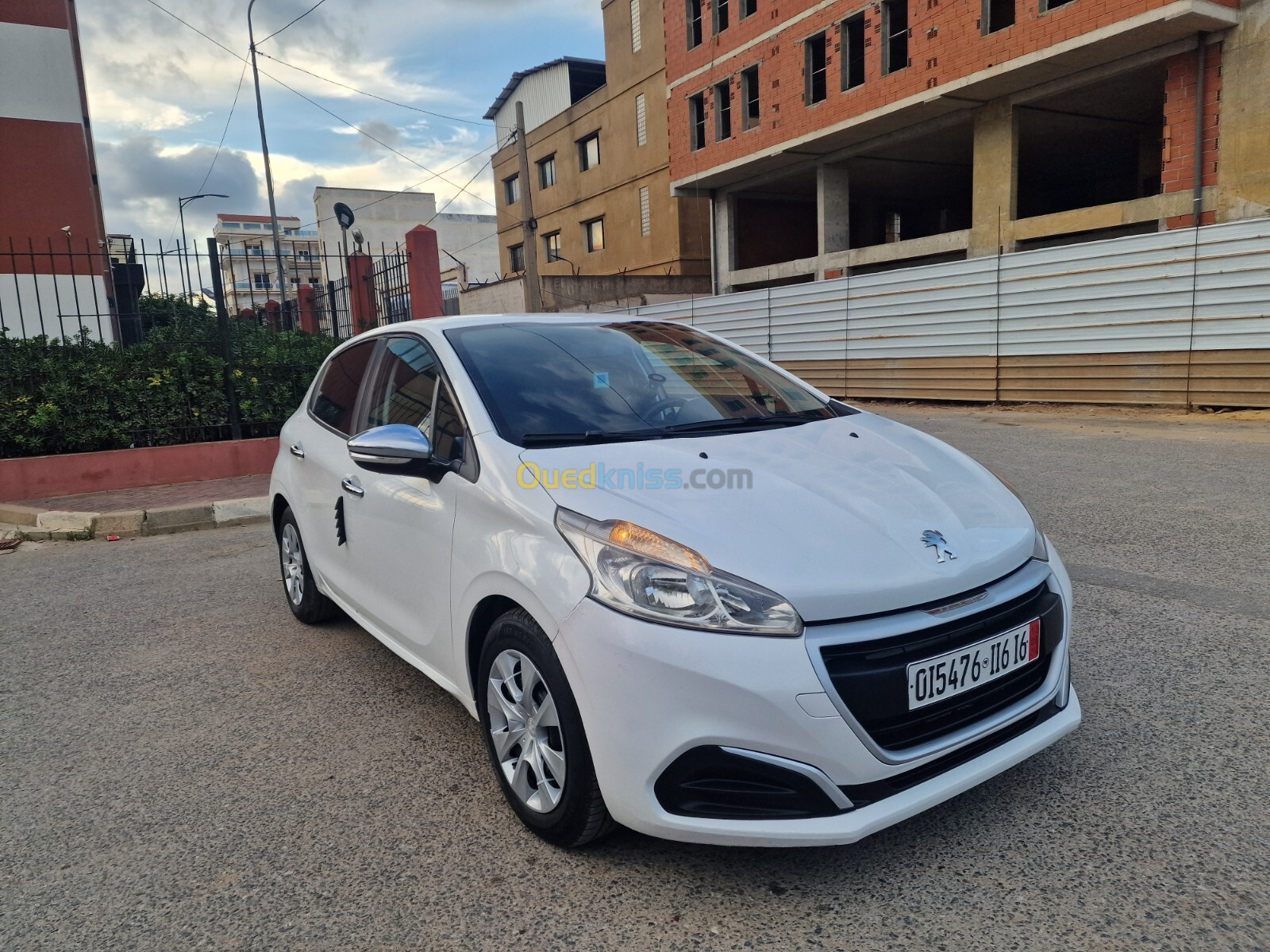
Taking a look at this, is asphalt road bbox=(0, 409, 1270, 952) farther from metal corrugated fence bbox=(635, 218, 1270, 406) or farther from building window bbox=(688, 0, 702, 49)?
building window bbox=(688, 0, 702, 49)

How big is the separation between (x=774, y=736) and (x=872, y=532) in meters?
0.62

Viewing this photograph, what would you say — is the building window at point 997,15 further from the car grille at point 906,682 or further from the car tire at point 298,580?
the car grille at point 906,682

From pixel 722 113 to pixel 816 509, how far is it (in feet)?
85.9

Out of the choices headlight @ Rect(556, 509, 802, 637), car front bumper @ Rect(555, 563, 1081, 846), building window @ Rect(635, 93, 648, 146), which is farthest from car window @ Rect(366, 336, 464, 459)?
building window @ Rect(635, 93, 648, 146)

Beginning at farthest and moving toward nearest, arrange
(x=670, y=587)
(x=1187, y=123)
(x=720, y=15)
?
1. (x=720, y=15)
2. (x=1187, y=123)
3. (x=670, y=587)

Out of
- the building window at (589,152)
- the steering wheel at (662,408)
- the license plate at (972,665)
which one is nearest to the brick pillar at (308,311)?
the steering wheel at (662,408)

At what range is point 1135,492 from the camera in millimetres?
6801

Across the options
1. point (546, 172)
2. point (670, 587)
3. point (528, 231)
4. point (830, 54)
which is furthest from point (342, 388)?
point (546, 172)

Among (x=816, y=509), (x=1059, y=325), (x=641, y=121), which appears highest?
(x=641, y=121)

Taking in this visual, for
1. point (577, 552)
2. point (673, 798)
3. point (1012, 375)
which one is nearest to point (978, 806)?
point (673, 798)

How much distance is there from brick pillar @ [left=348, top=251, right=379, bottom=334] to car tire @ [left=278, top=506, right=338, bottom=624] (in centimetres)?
754

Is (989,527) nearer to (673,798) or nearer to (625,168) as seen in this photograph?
(673,798)

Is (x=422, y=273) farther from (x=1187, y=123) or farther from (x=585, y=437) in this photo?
(x=1187, y=123)

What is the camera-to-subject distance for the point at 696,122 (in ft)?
89.0
